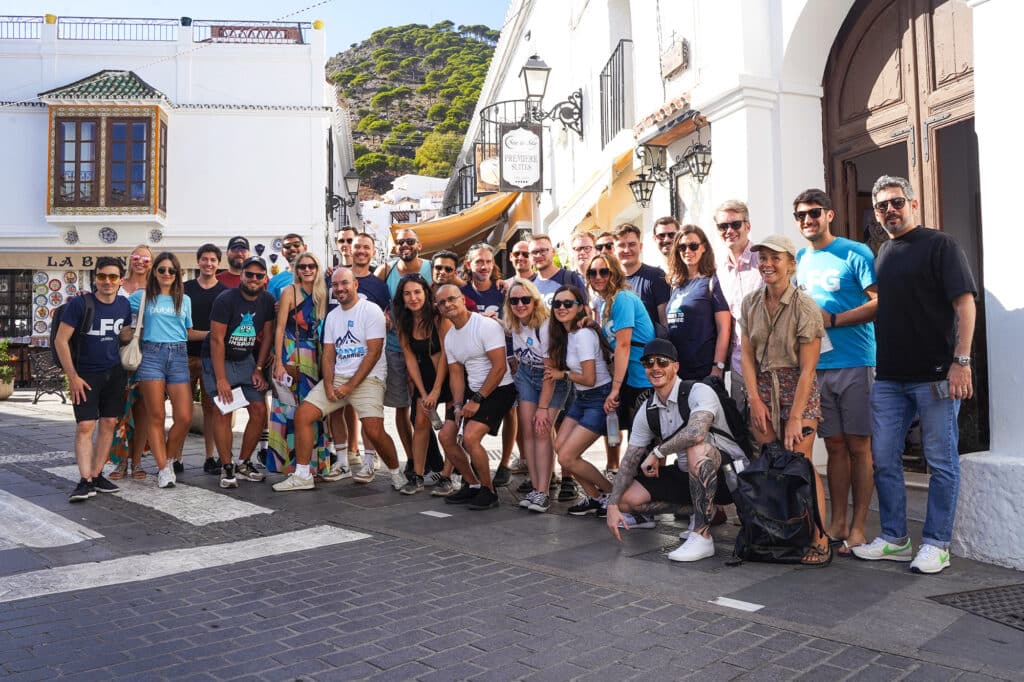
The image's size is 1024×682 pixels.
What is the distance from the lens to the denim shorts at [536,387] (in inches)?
231

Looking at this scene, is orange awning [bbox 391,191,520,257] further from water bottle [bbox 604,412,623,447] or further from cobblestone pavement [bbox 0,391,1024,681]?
cobblestone pavement [bbox 0,391,1024,681]

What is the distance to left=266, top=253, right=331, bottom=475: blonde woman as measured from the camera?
6.84 metres

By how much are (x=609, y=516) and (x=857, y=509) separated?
4.52ft

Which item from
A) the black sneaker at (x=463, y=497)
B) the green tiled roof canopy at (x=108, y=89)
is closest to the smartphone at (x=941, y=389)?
the black sneaker at (x=463, y=497)

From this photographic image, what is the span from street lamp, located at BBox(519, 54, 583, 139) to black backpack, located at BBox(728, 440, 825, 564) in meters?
9.45

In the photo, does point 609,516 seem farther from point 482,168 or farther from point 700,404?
point 482,168

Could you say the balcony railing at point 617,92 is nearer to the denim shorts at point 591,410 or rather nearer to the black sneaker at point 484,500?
the denim shorts at point 591,410

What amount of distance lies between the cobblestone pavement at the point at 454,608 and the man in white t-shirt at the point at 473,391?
474mm

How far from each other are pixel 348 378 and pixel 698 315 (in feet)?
9.09

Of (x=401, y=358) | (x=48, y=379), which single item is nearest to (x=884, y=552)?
(x=401, y=358)

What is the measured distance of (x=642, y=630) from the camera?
3402 millimetres

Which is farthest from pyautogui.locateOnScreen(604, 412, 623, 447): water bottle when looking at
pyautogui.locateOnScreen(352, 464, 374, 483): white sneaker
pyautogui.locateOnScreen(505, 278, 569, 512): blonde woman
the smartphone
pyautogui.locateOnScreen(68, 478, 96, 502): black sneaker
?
pyautogui.locateOnScreen(68, 478, 96, 502): black sneaker

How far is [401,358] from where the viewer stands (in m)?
6.78

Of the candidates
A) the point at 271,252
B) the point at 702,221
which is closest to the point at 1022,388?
the point at 702,221
